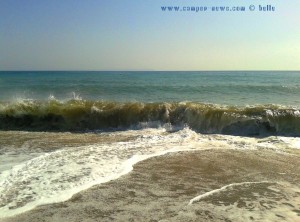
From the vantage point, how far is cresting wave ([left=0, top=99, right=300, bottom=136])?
13.9 meters

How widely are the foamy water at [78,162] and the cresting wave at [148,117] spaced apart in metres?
2.28

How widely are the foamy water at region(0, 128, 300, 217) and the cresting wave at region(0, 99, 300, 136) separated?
2283 millimetres

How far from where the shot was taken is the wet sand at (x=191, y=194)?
512 cm

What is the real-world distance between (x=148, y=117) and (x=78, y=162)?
7636 mm

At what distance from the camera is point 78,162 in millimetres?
7754

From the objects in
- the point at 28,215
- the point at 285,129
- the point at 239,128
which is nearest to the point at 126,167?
the point at 28,215

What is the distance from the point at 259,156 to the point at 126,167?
3.38 metres

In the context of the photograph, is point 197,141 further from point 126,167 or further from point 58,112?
point 58,112

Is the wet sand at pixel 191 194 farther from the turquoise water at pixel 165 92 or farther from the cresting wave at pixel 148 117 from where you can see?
the turquoise water at pixel 165 92

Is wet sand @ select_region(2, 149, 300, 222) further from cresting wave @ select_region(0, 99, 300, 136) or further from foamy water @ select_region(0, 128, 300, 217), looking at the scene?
cresting wave @ select_region(0, 99, 300, 136)

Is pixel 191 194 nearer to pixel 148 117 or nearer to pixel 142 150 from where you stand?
pixel 142 150

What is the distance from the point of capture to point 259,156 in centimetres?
879

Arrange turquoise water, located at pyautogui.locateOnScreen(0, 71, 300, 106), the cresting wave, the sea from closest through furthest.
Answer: the sea, the cresting wave, turquoise water, located at pyautogui.locateOnScreen(0, 71, 300, 106)

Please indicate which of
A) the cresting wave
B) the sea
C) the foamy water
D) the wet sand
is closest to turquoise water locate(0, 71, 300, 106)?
the cresting wave
